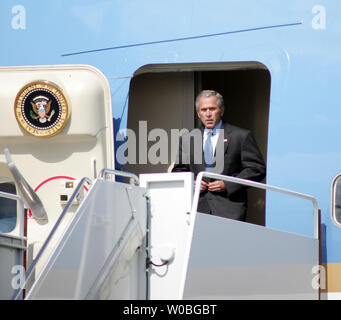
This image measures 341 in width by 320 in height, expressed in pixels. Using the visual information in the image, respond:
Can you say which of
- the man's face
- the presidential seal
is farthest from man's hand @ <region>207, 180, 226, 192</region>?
the presidential seal

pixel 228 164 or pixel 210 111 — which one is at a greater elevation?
pixel 210 111

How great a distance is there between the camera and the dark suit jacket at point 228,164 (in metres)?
6.15

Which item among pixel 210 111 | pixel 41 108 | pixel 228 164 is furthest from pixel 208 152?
pixel 41 108

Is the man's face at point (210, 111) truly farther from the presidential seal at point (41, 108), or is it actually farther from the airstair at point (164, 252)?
the presidential seal at point (41, 108)

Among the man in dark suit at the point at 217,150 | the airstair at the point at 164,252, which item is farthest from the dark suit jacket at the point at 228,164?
the airstair at the point at 164,252

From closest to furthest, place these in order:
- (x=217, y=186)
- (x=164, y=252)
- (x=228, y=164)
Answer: (x=164, y=252)
(x=217, y=186)
(x=228, y=164)

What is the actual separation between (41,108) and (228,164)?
160 centimetres

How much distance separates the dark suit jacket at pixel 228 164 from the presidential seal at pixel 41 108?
1.03 metres

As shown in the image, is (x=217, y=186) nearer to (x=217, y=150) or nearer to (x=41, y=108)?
(x=217, y=150)

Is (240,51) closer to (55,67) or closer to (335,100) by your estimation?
(335,100)

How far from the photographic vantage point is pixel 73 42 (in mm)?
6820

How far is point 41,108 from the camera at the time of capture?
6.44 metres

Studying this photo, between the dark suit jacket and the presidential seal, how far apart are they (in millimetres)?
1030
